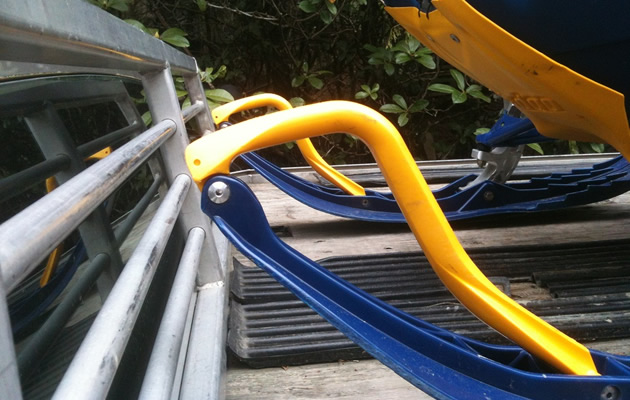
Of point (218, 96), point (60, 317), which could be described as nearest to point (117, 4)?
point (218, 96)

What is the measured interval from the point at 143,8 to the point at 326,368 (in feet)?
9.90

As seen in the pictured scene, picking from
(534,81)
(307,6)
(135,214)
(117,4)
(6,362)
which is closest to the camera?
(6,362)

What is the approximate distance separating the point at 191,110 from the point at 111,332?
122cm

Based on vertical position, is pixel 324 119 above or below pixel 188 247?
above

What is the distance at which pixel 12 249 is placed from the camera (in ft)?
1.10

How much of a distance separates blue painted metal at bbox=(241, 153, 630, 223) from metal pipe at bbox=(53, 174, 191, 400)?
104 cm

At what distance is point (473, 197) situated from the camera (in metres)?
1.87

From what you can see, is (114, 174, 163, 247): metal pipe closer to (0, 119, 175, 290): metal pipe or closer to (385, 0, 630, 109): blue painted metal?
(0, 119, 175, 290): metal pipe

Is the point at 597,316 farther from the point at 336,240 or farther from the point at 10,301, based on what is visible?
the point at 10,301

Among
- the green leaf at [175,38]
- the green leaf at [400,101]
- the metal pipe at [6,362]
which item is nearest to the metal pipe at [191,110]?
the green leaf at [175,38]

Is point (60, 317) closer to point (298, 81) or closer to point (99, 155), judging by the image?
point (99, 155)

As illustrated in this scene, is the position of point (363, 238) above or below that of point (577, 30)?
below

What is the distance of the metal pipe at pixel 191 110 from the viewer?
1.54 m

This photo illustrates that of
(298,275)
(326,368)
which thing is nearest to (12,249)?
(298,275)
